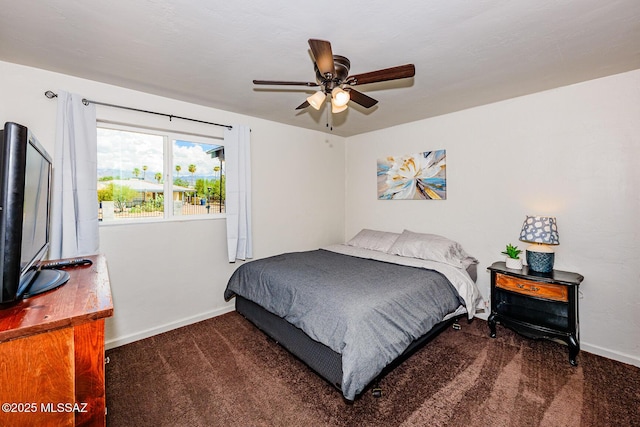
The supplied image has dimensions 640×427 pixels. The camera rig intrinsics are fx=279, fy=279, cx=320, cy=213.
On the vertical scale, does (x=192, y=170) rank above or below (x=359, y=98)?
below

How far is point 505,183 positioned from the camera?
2.96 meters

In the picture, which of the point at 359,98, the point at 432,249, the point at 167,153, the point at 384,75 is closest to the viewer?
the point at 384,75

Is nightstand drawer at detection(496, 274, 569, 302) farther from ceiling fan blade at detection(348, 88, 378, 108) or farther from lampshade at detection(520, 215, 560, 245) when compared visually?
ceiling fan blade at detection(348, 88, 378, 108)

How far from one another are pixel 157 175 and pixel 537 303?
155 inches

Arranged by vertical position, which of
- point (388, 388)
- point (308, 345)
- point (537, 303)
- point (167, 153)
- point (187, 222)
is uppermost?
point (167, 153)

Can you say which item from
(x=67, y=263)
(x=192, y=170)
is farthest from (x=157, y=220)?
(x=67, y=263)

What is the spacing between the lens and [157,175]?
9.58 ft

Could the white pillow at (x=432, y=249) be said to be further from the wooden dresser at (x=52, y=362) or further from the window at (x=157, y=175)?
the wooden dresser at (x=52, y=362)

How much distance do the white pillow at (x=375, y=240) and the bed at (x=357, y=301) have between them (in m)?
0.18

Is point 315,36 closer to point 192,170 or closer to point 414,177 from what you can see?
point 192,170

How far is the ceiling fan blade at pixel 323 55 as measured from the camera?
1.47m

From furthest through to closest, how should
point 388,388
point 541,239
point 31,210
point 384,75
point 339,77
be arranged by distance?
1. point 541,239
2. point 388,388
3. point 339,77
4. point 384,75
5. point 31,210

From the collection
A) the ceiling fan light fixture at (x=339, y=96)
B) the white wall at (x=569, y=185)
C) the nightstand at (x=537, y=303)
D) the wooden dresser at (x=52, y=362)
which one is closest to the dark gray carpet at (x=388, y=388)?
the nightstand at (x=537, y=303)

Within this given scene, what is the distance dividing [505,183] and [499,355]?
169 centimetres
